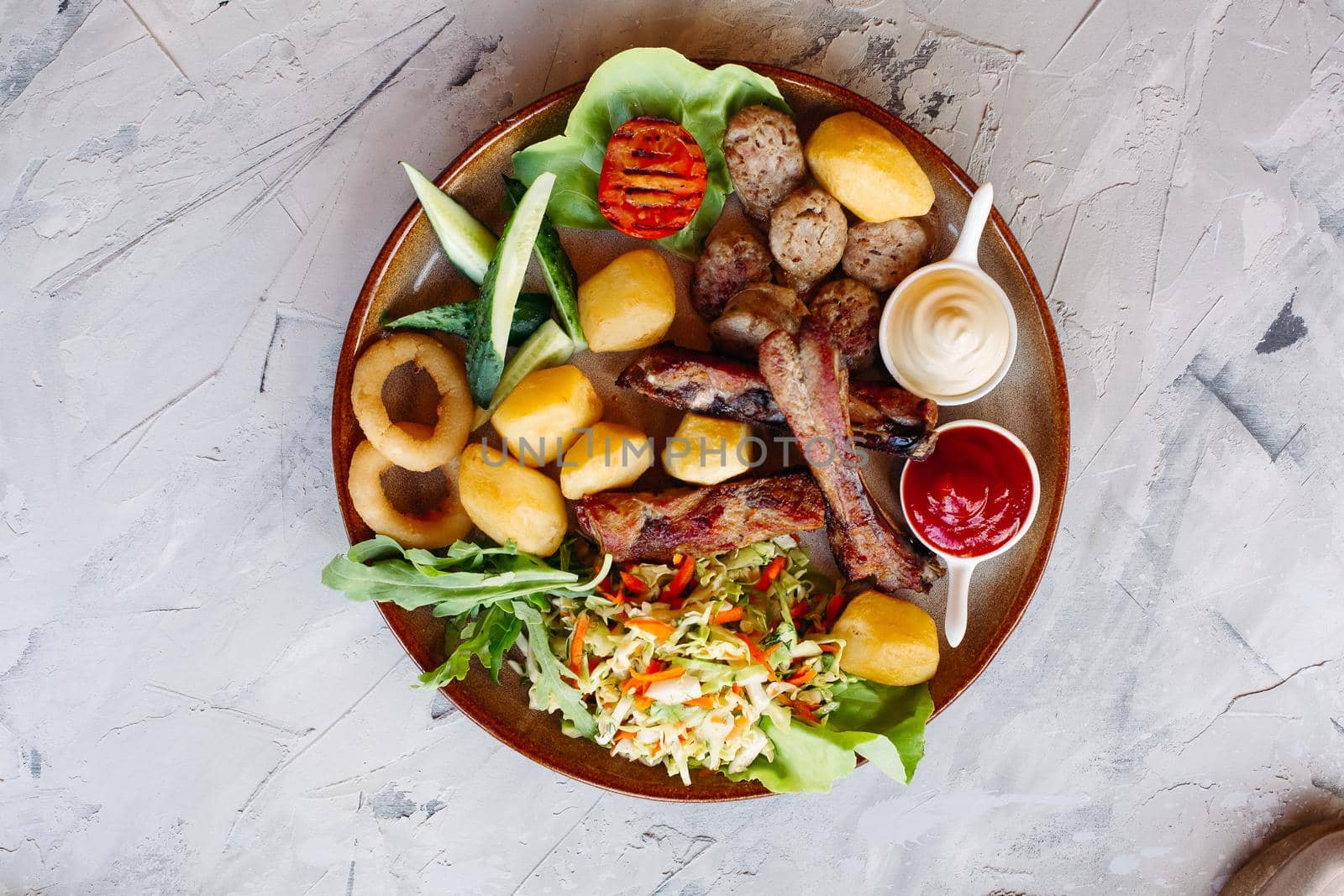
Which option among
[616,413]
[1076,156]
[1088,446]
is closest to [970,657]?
[1088,446]

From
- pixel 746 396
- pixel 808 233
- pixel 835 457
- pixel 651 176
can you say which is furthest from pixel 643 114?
pixel 835 457

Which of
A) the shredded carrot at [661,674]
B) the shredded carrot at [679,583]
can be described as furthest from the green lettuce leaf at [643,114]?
the shredded carrot at [661,674]

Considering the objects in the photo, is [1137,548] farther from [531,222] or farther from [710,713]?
[531,222]

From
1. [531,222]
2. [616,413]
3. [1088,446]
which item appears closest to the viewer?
[531,222]

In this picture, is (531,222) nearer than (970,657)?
Yes

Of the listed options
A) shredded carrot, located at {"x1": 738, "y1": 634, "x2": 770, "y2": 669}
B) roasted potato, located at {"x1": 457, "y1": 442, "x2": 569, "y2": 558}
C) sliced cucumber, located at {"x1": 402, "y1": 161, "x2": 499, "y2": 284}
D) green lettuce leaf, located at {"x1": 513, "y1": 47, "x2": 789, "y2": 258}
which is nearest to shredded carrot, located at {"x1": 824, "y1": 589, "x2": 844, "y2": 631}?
shredded carrot, located at {"x1": 738, "y1": 634, "x2": 770, "y2": 669}

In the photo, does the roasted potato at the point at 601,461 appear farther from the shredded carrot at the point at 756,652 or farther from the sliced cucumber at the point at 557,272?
the shredded carrot at the point at 756,652

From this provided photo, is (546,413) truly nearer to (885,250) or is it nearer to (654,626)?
(654,626)
